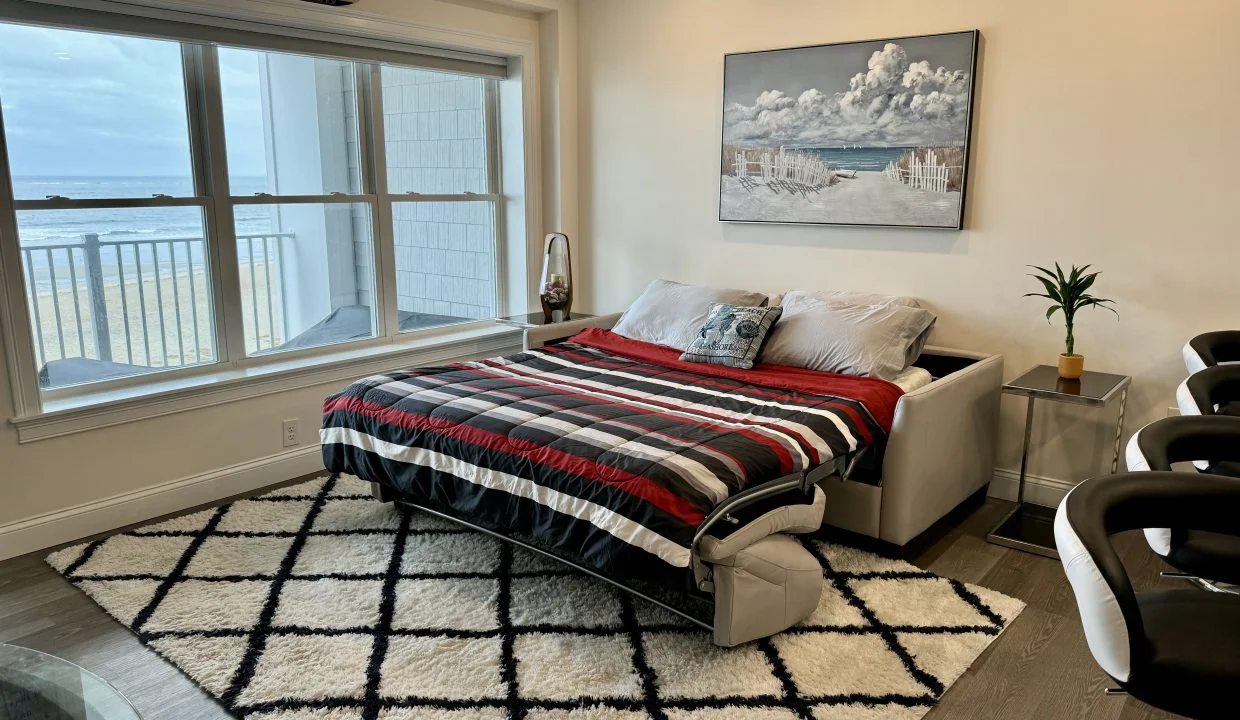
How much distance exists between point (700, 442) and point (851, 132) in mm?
1972

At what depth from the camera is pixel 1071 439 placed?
11.7 feet

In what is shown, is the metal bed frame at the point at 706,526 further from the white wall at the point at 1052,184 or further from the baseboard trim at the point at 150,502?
the white wall at the point at 1052,184

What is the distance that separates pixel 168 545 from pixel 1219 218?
13.4ft

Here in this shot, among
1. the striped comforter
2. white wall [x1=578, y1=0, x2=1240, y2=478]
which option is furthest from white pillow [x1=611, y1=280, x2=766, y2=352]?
white wall [x1=578, y1=0, x2=1240, y2=478]

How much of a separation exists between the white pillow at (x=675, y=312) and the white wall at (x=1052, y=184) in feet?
1.19

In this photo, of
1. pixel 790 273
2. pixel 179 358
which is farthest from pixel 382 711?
pixel 790 273

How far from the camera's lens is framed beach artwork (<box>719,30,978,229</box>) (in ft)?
11.9

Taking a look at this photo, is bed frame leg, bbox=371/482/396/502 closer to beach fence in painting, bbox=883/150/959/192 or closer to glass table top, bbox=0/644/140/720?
glass table top, bbox=0/644/140/720

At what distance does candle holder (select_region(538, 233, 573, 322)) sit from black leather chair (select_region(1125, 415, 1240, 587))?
3299 millimetres

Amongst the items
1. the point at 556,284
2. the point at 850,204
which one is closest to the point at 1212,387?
the point at 850,204

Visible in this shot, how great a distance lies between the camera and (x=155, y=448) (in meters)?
3.50

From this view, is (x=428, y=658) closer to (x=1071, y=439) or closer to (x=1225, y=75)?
(x=1071, y=439)

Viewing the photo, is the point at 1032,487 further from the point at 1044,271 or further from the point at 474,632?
the point at 474,632

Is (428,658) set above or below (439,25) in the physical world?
below
